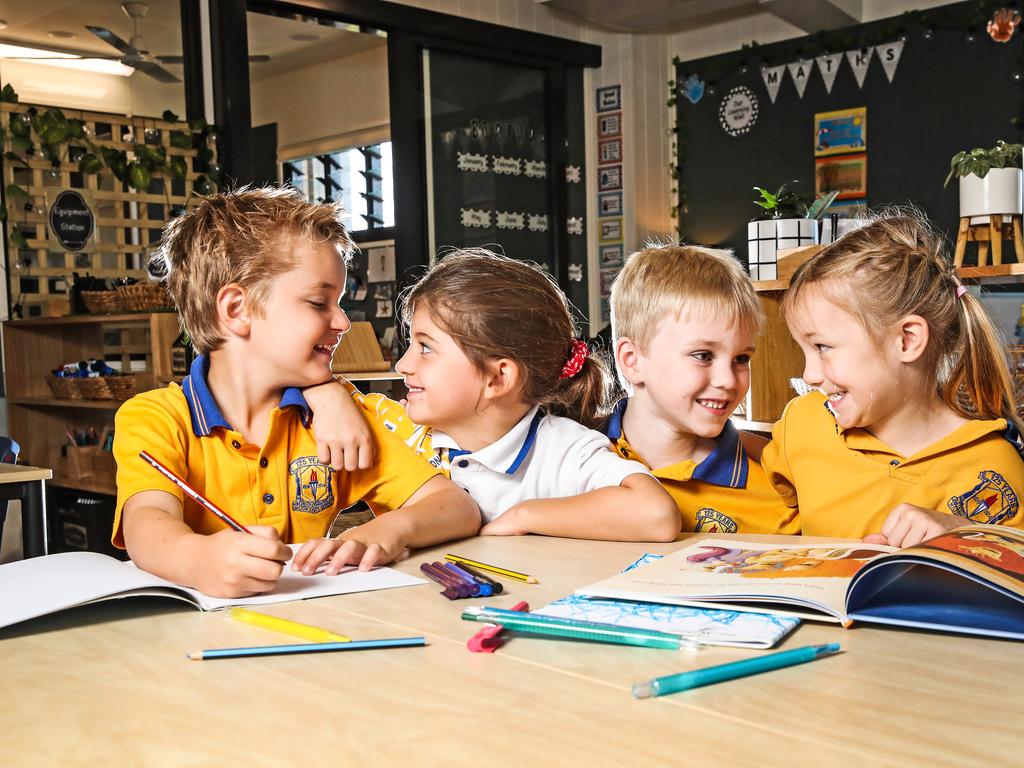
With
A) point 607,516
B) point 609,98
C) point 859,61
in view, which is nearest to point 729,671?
point 607,516

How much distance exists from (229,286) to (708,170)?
5.21m

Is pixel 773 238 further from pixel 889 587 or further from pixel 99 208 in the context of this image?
pixel 99 208

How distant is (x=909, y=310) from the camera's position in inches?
55.6

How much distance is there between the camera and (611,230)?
6.27 m

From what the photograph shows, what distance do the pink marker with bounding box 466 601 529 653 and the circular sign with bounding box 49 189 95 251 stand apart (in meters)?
3.89

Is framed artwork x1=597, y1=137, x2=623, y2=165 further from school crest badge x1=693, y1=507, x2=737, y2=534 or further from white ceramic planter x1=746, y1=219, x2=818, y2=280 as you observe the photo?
school crest badge x1=693, y1=507, x2=737, y2=534

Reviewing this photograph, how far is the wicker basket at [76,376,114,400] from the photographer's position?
154 inches

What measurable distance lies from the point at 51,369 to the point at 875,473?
12.4 ft

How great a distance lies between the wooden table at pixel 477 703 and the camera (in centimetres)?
59

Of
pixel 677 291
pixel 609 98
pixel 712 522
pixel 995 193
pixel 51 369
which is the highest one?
pixel 609 98

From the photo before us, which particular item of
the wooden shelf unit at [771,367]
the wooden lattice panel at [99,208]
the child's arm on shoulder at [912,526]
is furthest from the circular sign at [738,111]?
the child's arm on shoulder at [912,526]

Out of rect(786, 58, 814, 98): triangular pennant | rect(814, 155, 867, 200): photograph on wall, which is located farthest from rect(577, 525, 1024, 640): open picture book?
rect(786, 58, 814, 98): triangular pennant

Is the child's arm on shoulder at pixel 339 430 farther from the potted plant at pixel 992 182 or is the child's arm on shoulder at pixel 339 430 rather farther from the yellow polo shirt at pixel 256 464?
the potted plant at pixel 992 182

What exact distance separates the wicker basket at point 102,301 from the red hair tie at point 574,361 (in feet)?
9.14
